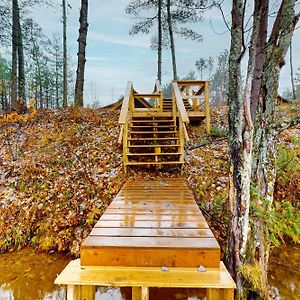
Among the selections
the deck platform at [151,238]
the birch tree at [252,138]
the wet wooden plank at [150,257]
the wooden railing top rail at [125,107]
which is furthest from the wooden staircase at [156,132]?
the wet wooden plank at [150,257]

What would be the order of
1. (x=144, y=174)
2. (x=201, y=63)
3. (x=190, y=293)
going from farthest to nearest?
1. (x=201, y=63)
2. (x=144, y=174)
3. (x=190, y=293)

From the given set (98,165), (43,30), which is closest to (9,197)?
(98,165)

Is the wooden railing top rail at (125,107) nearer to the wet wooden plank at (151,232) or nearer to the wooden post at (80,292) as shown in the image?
the wet wooden plank at (151,232)

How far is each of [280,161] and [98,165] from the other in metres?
4.08

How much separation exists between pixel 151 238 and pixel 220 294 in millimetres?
764

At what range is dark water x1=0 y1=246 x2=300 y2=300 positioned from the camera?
11.8 feet

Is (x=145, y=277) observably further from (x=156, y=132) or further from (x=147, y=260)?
(x=156, y=132)

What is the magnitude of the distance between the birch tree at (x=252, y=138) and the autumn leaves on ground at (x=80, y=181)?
355 mm

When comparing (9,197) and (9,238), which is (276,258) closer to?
(9,238)

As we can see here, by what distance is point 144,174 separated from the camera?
6191mm

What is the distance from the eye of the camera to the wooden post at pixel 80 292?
6.71 ft

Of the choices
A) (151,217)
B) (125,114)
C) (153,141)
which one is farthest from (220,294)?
(153,141)

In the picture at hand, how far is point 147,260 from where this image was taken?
2.28 m

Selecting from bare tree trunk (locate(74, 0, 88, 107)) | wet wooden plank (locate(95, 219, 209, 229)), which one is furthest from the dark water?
bare tree trunk (locate(74, 0, 88, 107))
